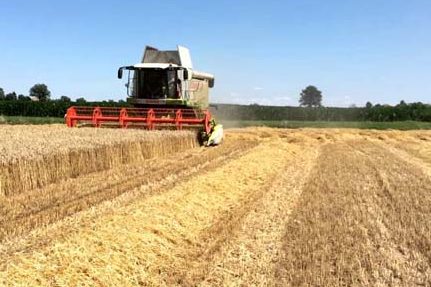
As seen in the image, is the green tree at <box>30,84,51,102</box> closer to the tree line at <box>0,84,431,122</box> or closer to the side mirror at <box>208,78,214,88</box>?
the tree line at <box>0,84,431,122</box>

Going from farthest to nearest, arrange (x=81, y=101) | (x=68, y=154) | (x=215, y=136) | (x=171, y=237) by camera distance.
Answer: (x=81, y=101), (x=215, y=136), (x=68, y=154), (x=171, y=237)

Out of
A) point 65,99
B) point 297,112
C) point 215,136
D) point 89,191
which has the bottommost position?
point 297,112

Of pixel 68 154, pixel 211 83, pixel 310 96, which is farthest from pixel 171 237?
pixel 310 96

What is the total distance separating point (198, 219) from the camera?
8805 millimetres

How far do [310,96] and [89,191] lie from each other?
107584 mm

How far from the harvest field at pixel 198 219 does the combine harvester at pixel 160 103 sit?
4.62m

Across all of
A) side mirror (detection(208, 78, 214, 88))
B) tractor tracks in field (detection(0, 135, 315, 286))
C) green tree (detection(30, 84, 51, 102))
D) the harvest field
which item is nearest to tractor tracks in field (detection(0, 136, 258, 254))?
the harvest field

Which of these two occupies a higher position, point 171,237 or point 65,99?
point 65,99

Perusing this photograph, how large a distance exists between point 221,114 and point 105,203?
104 ft

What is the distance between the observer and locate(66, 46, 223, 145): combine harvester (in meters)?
20.5

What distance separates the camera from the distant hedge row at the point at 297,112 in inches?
2148

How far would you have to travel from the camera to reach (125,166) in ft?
46.1

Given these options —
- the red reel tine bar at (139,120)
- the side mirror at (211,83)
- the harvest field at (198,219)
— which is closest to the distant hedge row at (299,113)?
the side mirror at (211,83)

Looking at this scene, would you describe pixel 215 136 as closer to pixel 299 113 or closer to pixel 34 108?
pixel 34 108
